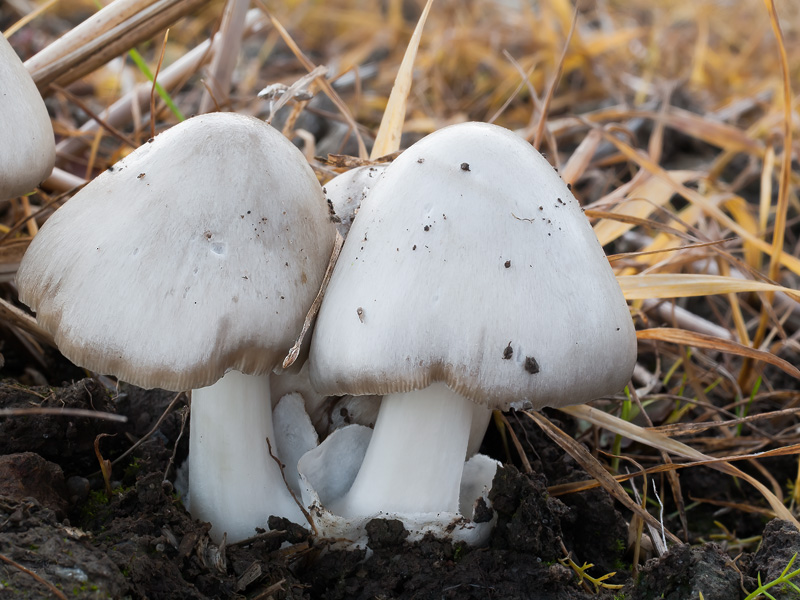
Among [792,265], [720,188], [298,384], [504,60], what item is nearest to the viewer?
[298,384]

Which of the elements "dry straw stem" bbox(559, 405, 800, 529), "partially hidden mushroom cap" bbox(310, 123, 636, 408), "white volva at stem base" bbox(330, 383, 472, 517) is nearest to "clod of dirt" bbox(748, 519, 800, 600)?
"dry straw stem" bbox(559, 405, 800, 529)

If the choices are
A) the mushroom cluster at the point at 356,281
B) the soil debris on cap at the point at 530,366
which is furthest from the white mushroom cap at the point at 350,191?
the soil debris on cap at the point at 530,366

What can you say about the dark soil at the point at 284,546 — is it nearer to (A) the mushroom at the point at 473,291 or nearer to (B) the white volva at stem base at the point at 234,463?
(B) the white volva at stem base at the point at 234,463

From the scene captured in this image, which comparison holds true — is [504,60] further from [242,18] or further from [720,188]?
[242,18]

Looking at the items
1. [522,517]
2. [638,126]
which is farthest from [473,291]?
[638,126]

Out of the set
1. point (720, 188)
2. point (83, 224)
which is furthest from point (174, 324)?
point (720, 188)
